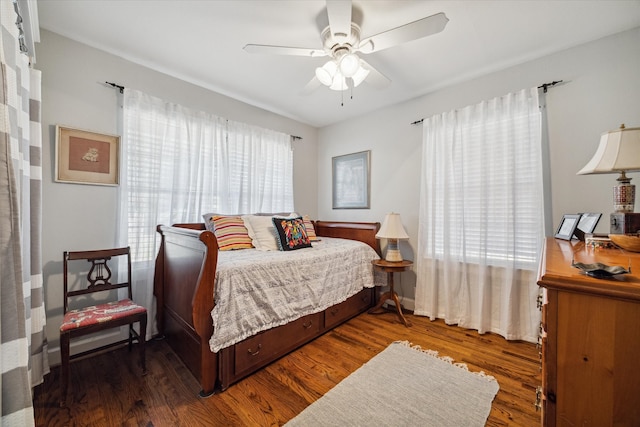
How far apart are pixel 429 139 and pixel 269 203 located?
2057 mm

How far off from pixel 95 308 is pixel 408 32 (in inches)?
111

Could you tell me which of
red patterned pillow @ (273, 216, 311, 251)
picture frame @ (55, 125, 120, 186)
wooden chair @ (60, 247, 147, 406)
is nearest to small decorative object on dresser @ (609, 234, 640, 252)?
red patterned pillow @ (273, 216, 311, 251)

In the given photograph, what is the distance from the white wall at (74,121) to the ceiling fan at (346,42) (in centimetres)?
139

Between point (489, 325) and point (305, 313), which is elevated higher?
point (305, 313)

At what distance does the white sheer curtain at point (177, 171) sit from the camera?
2.25 m

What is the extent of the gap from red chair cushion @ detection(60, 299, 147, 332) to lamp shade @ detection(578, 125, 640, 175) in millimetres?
2860

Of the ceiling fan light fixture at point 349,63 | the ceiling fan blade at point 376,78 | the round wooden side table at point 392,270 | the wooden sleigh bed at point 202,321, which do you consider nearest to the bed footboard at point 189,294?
the wooden sleigh bed at point 202,321

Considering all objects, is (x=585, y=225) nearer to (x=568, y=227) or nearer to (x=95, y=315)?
(x=568, y=227)

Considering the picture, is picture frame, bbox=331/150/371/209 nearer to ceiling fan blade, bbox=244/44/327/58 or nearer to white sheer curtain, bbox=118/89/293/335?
white sheer curtain, bbox=118/89/293/335

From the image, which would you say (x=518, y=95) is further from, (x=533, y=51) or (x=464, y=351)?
(x=464, y=351)

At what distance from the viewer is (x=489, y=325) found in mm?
2463

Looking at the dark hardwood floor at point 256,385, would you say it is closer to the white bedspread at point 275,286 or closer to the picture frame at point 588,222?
the white bedspread at point 275,286

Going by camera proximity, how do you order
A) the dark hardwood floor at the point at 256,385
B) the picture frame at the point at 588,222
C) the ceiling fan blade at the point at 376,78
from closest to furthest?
the dark hardwood floor at the point at 256,385 < the picture frame at the point at 588,222 < the ceiling fan blade at the point at 376,78

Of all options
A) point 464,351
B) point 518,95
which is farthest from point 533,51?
point 464,351
